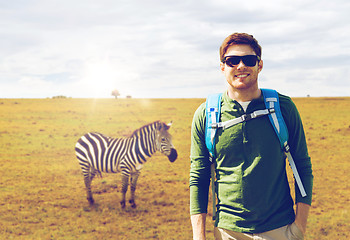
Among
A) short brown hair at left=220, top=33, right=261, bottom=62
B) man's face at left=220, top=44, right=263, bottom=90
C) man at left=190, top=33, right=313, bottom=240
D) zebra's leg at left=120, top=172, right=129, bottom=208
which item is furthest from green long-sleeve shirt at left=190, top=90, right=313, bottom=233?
zebra's leg at left=120, top=172, right=129, bottom=208

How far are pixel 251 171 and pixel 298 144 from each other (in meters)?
0.42

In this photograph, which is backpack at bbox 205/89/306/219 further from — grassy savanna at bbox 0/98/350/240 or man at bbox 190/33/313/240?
grassy savanna at bbox 0/98/350/240

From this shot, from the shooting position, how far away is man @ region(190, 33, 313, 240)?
243 cm

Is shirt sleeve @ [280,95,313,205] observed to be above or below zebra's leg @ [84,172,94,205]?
above

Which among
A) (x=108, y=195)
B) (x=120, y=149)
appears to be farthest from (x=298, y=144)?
(x=108, y=195)

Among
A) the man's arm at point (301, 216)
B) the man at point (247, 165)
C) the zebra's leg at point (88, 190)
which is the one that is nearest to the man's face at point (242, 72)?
the man at point (247, 165)

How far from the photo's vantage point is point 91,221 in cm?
894

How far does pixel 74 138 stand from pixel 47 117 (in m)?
11.7

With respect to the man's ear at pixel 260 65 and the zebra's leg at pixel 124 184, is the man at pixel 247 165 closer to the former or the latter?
the man's ear at pixel 260 65

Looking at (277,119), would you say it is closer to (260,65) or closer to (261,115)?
(261,115)

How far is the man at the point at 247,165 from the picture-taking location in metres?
2.43

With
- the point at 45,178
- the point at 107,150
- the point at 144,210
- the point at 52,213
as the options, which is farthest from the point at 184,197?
the point at 45,178

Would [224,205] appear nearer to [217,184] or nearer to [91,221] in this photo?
[217,184]

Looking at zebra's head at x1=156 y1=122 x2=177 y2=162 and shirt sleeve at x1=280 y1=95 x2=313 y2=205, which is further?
zebra's head at x1=156 y1=122 x2=177 y2=162
